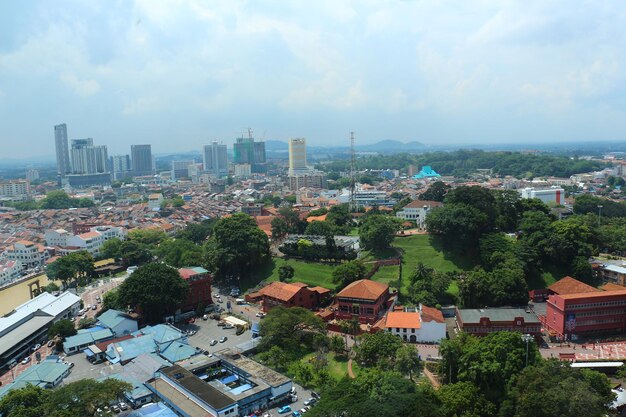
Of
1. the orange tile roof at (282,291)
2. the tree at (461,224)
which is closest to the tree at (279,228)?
the orange tile roof at (282,291)

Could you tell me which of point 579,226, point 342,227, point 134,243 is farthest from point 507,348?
point 134,243

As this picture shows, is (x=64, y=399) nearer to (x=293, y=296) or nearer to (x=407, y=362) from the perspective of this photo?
(x=407, y=362)

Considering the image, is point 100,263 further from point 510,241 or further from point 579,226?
point 579,226

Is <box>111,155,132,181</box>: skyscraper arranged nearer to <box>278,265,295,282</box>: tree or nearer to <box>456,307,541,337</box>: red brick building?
<box>278,265,295,282</box>: tree

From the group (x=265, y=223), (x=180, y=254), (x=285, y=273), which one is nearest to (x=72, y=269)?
(x=180, y=254)

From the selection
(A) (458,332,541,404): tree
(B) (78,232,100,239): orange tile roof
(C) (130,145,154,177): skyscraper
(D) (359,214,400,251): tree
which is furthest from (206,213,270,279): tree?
(C) (130,145,154,177): skyscraper
